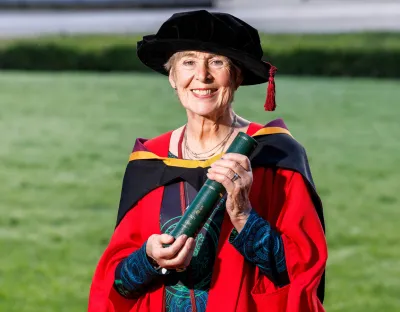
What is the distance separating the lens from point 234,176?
3064 millimetres

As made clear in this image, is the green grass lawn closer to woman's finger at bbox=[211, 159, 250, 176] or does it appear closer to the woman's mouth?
the woman's mouth

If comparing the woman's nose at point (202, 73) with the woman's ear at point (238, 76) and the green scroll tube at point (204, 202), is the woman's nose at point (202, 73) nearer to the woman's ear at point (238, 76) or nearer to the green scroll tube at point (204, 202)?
the woman's ear at point (238, 76)

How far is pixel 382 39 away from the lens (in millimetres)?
26484

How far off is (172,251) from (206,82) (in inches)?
21.7

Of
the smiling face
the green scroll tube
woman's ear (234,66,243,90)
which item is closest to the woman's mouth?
the smiling face

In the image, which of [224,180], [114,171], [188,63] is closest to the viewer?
[224,180]

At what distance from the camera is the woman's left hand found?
10.0ft

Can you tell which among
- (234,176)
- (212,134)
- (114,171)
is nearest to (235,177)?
(234,176)

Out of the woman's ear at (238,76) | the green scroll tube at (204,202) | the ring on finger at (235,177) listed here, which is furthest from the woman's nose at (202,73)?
the ring on finger at (235,177)

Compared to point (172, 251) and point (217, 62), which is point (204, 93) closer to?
point (217, 62)

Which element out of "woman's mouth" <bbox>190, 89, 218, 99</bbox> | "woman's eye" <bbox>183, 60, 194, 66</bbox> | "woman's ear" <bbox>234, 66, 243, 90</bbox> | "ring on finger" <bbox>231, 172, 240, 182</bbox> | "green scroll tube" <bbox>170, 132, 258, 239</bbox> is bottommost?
"green scroll tube" <bbox>170, 132, 258, 239</bbox>

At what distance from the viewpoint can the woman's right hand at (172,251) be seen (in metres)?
3.08

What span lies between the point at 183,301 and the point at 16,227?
22.1 feet

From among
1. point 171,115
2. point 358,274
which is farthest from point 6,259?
point 171,115
